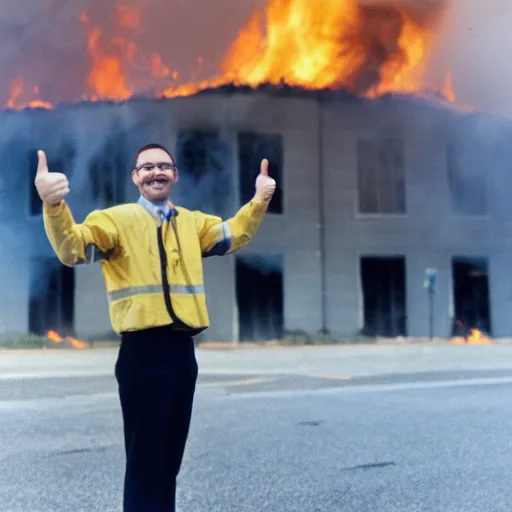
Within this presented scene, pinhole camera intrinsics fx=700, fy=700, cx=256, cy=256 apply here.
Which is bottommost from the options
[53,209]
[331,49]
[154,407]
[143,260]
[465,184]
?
[154,407]

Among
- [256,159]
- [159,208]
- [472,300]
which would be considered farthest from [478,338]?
[159,208]

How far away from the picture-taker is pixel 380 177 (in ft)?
47.5

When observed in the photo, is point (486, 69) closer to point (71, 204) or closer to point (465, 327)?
point (465, 327)

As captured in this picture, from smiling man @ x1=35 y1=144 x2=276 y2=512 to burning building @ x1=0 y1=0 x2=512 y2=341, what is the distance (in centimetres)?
896

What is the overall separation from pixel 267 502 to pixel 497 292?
1107 cm

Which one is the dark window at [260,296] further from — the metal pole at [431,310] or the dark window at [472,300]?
the dark window at [472,300]

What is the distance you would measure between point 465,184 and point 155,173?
12411 millimetres

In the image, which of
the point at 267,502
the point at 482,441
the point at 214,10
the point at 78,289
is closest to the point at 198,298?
the point at 267,502

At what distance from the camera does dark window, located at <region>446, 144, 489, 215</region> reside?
13750mm

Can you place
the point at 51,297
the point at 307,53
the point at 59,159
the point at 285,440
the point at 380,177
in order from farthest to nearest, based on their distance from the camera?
the point at 380,177 → the point at 307,53 → the point at 51,297 → the point at 59,159 → the point at 285,440

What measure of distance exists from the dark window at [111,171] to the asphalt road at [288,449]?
430cm

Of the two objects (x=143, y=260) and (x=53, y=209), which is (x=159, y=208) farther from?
(x=53, y=209)

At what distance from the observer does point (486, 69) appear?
37.8 feet

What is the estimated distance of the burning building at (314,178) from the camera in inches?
464
